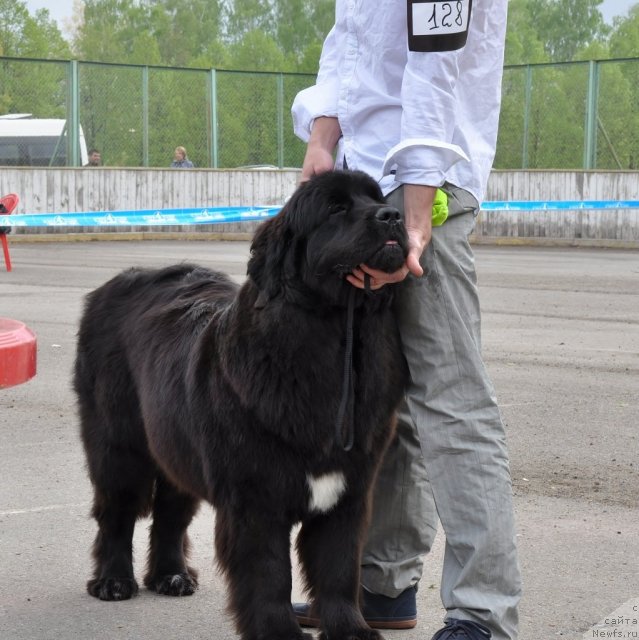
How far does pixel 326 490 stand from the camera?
10.7 ft

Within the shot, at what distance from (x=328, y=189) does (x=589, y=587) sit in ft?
6.28

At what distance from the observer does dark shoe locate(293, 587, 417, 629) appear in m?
3.72

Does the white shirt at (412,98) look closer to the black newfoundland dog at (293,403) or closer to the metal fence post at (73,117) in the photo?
the black newfoundland dog at (293,403)

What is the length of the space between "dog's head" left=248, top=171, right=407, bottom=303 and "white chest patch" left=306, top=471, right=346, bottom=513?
1.75 ft

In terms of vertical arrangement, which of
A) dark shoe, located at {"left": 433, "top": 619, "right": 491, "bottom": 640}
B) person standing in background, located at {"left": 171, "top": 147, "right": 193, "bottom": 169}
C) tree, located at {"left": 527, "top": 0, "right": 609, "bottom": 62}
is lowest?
dark shoe, located at {"left": 433, "top": 619, "right": 491, "bottom": 640}

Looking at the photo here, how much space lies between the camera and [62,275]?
53.1 feet

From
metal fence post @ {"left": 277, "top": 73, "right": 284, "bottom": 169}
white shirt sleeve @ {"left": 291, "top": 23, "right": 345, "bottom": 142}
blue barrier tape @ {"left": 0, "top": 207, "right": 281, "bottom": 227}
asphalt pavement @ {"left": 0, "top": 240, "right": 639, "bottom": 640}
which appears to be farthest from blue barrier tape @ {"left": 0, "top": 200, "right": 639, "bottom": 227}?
white shirt sleeve @ {"left": 291, "top": 23, "right": 345, "bottom": 142}

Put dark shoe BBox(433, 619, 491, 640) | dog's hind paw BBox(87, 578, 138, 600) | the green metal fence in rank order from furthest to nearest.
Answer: the green metal fence
dog's hind paw BBox(87, 578, 138, 600)
dark shoe BBox(433, 619, 491, 640)

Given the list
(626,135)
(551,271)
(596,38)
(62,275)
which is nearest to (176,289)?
(62,275)

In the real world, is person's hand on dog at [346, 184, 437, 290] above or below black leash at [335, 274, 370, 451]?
above

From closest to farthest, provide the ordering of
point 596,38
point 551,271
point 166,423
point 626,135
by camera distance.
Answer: point 166,423 → point 551,271 → point 626,135 → point 596,38

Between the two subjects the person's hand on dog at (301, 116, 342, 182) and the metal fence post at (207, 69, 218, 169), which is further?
the metal fence post at (207, 69, 218, 169)

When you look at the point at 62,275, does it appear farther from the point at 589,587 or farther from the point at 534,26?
the point at 534,26

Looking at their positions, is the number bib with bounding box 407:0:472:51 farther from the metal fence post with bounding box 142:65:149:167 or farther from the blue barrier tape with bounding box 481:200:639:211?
the metal fence post with bounding box 142:65:149:167
